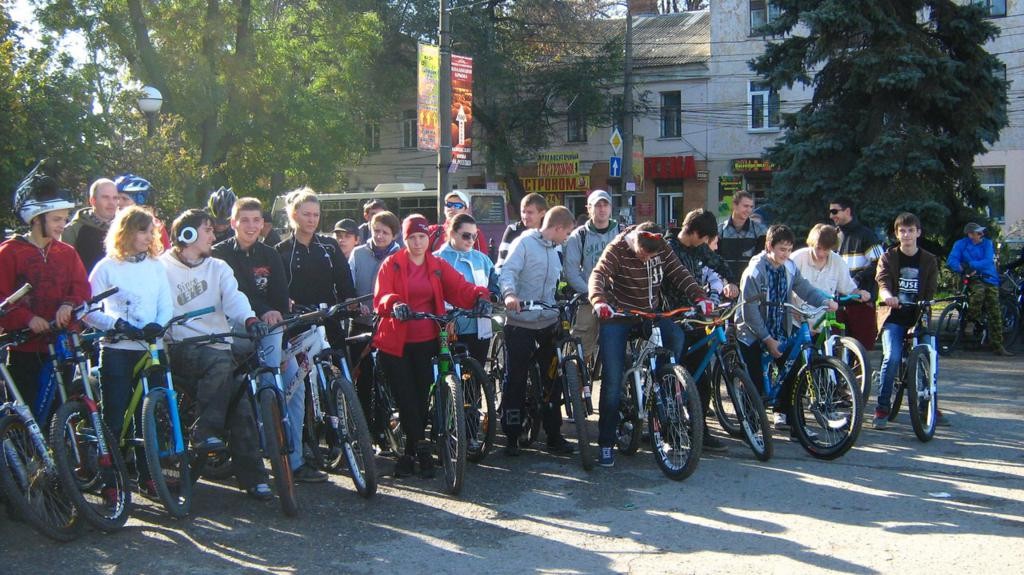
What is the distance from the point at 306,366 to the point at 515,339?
63.0 inches

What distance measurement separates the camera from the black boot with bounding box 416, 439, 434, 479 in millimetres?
6980

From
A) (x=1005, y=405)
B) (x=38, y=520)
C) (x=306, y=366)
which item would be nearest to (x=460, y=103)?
(x=1005, y=405)

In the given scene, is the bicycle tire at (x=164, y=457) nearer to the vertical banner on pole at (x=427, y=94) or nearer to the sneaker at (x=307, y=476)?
the sneaker at (x=307, y=476)

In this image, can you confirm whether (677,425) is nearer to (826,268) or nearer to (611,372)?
(611,372)

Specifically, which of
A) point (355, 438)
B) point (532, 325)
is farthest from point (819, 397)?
point (355, 438)

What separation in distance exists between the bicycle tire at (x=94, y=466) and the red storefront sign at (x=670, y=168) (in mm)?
33433

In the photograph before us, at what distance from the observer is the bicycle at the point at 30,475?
525 centimetres

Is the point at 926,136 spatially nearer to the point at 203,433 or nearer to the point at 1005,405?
the point at 1005,405

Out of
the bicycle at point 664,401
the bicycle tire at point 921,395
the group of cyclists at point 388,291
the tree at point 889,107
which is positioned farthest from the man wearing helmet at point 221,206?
the tree at point 889,107

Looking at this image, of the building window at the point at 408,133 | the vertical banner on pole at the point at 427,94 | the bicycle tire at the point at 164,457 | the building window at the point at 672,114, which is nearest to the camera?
the bicycle tire at the point at 164,457

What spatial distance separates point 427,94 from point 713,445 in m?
12.7

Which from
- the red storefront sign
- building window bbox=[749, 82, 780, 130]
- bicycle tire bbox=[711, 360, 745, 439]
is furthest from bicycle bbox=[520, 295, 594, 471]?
the red storefront sign

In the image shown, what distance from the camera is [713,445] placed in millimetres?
7723

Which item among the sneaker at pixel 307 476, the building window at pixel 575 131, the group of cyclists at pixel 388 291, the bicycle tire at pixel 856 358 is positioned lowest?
the sneaker at pixel 307 476
